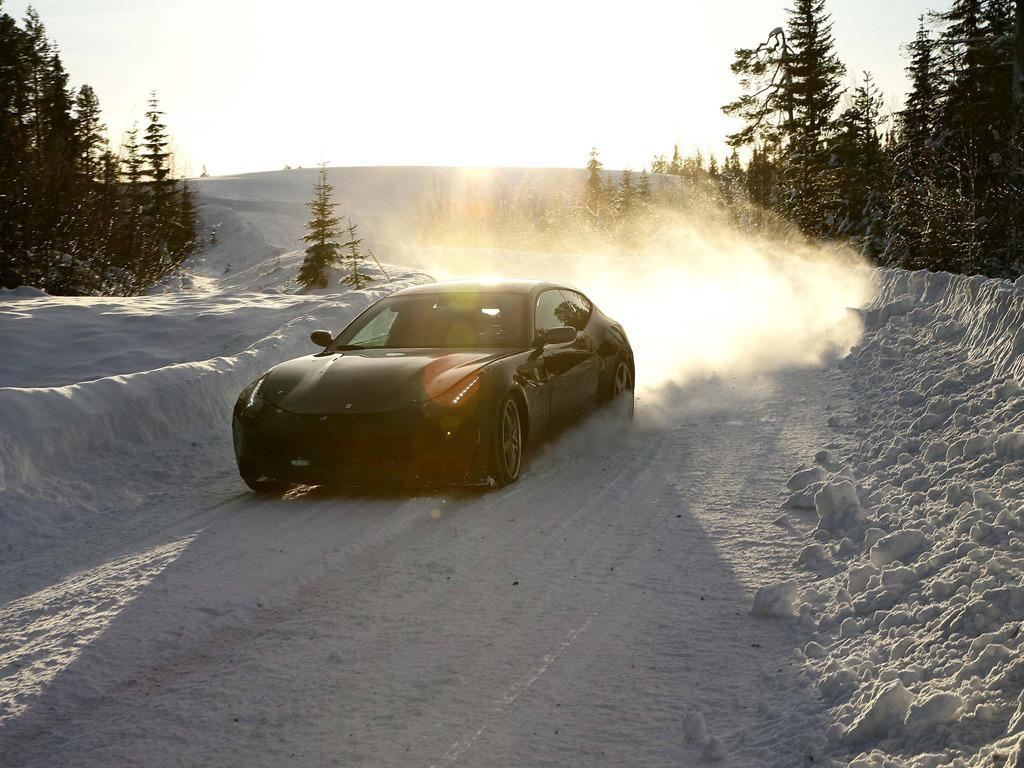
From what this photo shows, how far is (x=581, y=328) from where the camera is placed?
28.6ft

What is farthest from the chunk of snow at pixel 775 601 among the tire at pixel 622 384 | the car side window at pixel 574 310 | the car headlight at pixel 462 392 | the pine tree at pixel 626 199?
the pine tree at pixel 626 199

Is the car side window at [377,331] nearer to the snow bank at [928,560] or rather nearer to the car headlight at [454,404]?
the car headlight at [454,404]

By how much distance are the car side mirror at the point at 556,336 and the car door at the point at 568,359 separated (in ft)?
0.36

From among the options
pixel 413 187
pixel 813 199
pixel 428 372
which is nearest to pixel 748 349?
pixel 428 372

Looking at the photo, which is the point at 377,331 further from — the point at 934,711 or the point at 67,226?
the point at 67,226

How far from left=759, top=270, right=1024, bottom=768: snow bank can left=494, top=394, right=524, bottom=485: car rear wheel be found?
1.94 m

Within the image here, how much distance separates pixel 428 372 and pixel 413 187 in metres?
111

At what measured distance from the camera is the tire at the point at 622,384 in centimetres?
908

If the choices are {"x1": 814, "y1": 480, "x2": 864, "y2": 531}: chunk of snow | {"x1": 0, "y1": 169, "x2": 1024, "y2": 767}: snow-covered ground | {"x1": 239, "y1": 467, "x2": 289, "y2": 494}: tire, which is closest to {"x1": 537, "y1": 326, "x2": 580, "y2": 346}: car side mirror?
{"x1": 0, "y1": 169, "x2": 1024, "y2": 767}: snow-covered ground

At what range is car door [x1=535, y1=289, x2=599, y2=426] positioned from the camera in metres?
7.81

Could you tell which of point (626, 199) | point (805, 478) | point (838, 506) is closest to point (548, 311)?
point (805, 478)

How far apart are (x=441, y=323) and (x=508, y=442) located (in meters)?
1.46

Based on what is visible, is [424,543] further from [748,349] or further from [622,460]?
[748,349]

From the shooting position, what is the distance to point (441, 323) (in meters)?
7.86
